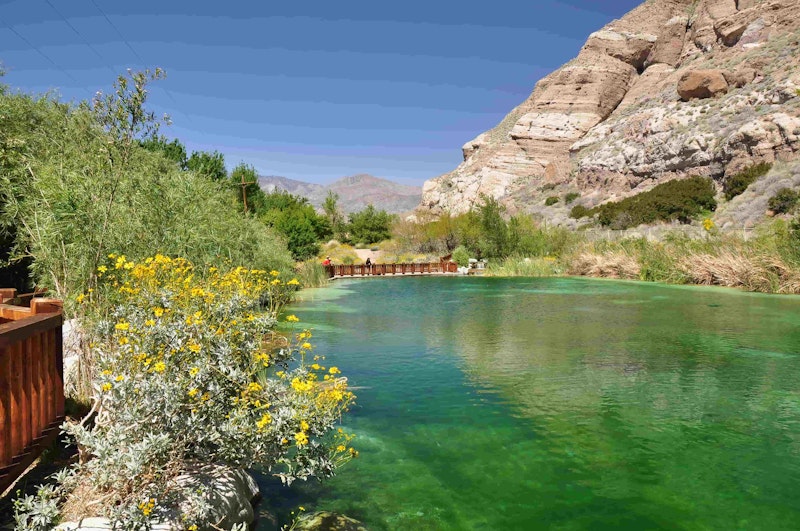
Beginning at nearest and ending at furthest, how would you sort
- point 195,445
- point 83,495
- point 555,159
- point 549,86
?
point 83,495
point 195,445
point 555,159
point 549,86

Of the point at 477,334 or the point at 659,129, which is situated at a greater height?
the point at 659,129

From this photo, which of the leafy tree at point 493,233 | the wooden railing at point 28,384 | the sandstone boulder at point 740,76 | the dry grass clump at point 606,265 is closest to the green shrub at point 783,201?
the dry grass clump at point 606,265

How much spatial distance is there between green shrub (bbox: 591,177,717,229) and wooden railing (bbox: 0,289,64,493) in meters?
40.6

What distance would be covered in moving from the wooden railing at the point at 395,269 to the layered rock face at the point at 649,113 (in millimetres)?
17310

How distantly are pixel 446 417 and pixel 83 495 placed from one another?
455 cm

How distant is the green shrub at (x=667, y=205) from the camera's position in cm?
4009

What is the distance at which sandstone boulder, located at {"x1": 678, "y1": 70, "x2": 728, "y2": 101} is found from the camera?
5155 cm

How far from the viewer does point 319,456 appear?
4.16 m

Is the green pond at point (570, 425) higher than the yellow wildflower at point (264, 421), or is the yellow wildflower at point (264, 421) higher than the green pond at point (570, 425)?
the yellow wildflower at point (264, 421)


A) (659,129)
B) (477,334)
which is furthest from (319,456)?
(659,129)

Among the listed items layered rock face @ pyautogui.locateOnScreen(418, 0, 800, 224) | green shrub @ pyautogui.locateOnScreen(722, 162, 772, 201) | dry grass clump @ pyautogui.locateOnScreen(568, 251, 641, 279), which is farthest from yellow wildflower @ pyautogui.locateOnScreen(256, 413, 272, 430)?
green shrub @ pyautogui.locateOnScreen(722, 162, 772, 201)

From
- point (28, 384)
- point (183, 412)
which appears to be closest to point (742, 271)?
point (183, 412)

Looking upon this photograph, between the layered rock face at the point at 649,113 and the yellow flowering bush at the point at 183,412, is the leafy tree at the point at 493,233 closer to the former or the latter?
the layered rock face at the point at 649,113

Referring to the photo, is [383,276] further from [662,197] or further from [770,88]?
[770,88]
